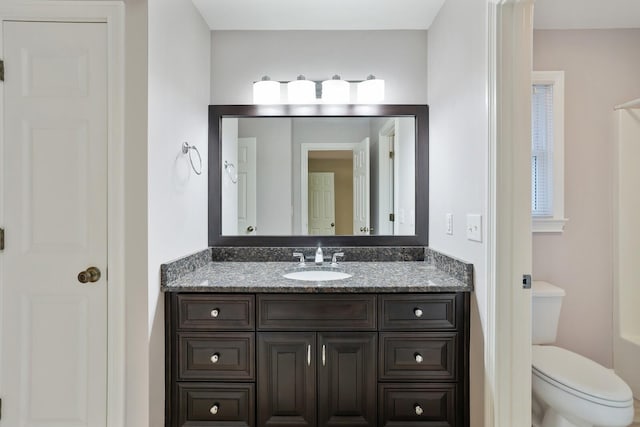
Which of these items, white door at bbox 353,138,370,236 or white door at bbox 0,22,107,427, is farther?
white door at bbox 353,138,370,236

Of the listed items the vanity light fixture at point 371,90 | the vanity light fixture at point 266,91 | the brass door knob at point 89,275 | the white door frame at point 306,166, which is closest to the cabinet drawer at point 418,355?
the white door frame at point 306,166

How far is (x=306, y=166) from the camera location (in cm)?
233

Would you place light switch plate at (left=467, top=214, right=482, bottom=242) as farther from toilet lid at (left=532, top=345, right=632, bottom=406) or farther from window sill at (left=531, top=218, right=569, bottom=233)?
window sill at (left=531, top=218, right=569, bottom=233)

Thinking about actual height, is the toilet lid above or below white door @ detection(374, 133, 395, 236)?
below

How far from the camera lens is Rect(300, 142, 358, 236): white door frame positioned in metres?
2.31

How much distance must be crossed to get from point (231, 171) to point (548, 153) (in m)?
2.11

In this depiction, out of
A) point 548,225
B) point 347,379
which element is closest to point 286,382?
point 347,379

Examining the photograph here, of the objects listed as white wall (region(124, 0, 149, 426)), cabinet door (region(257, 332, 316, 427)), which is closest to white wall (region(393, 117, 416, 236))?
cabinet door (region(257, 332, 316, 427))

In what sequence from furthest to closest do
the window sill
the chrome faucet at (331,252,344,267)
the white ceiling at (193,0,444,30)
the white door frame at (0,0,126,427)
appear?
the window sill < the chrome faucet at (331,252,344,267) < the white ceiling at (193,0,444,30) < the white door frame at (0,0,126,427)

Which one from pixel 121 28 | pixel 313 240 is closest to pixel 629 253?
pixel 313 240

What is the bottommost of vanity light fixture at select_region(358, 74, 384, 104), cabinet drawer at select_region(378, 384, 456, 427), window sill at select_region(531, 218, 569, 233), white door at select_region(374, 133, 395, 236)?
cabinet drawer at select_region(378, 384, 456, 427)

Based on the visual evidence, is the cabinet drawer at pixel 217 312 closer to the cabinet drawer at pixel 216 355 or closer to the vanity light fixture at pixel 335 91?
the cabinet drawer at pixel 216 355

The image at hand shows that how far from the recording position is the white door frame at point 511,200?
135cm

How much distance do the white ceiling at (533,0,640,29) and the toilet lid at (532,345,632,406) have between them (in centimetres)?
197
